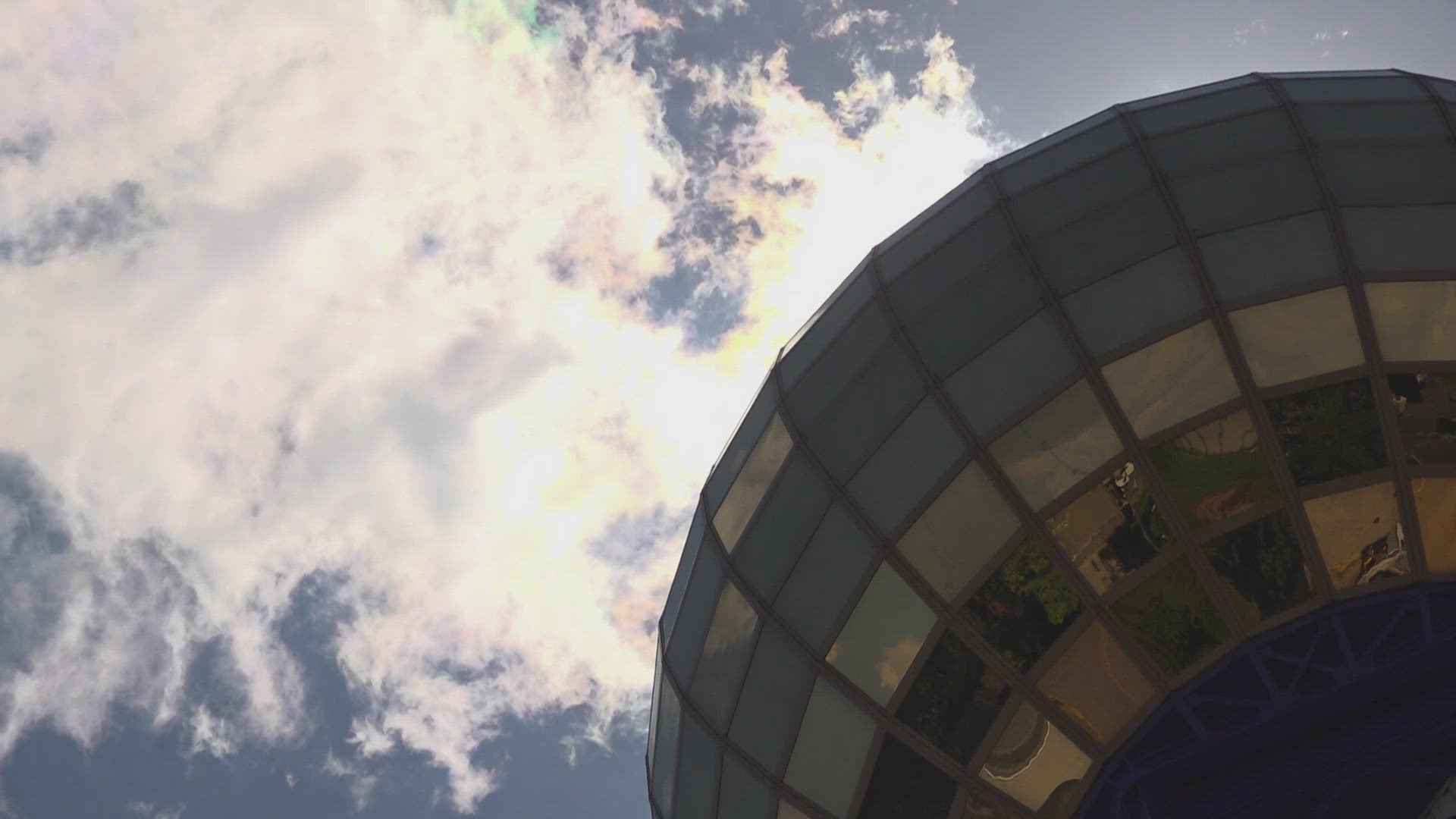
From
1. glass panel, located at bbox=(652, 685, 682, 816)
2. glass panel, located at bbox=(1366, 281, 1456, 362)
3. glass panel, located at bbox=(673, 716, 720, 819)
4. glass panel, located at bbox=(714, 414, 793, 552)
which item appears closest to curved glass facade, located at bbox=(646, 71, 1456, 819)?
glass panel, located at bbox=(1366, 281, 1456, 362)

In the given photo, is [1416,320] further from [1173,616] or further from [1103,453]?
[1173,616]

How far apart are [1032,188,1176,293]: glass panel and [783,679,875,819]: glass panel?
756 cm

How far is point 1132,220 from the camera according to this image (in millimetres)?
15289

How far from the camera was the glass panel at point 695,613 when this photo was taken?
17.7 meters

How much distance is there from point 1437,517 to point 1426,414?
158 cm

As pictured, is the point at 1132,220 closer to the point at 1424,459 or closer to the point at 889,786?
the point at 1424,459

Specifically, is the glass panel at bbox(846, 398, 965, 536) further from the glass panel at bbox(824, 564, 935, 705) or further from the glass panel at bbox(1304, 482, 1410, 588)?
the glass panel at bbox(1304, 482, 1410, 588)

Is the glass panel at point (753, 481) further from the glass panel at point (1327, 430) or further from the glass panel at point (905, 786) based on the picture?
the glass panel at point (1327, 430)

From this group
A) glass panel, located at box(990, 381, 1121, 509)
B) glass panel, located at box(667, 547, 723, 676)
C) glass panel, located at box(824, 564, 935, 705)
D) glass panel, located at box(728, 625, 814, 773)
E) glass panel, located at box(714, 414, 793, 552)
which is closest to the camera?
glass panel, located at box(990, 381, 1121, 509)

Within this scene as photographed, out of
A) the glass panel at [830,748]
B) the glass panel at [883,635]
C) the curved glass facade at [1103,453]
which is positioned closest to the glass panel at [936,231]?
the curved glass facade at [1103,453]

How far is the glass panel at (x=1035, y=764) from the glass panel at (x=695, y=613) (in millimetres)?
5514

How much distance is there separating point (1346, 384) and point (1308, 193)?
3105 millimetres

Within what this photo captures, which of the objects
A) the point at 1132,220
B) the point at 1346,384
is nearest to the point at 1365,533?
the point at 1346,384

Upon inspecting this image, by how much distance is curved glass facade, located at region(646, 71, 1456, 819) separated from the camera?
1420 cm
